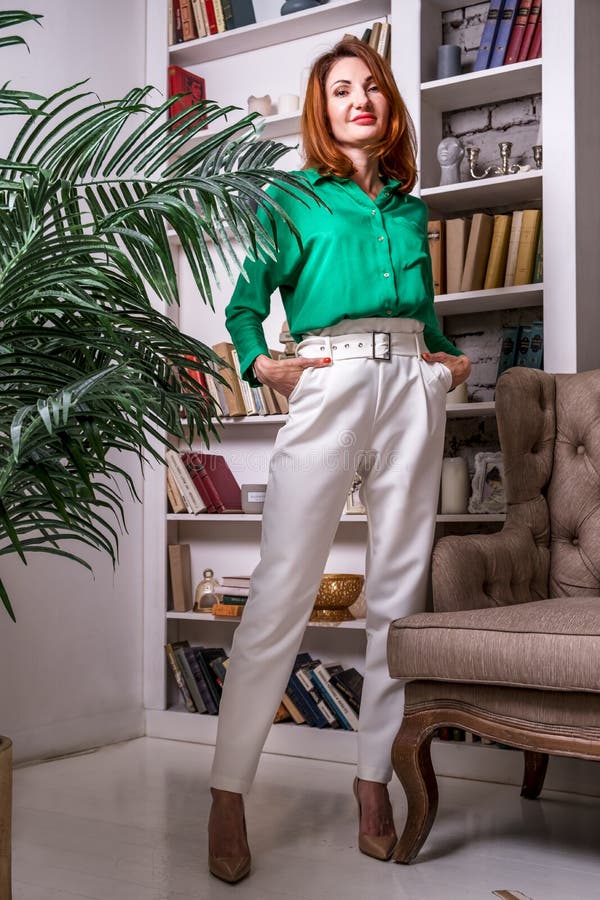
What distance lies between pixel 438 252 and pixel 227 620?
1285mm

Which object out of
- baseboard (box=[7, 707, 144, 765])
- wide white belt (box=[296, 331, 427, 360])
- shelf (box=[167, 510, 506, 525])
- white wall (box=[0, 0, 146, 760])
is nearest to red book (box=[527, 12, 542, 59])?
shelf (box=[167, 510, 506, 525])

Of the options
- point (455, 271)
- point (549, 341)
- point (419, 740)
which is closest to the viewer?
point (419, 740)

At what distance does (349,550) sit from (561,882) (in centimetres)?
144

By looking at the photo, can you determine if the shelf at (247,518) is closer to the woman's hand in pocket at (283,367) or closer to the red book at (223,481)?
the red book at (223,481)

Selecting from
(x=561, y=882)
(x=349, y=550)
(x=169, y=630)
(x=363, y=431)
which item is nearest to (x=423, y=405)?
(x=363, y=431)

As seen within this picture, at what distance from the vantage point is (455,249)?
284 centimetres

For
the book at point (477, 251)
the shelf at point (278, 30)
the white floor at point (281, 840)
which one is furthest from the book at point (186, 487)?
the shelf at point (278, 30)

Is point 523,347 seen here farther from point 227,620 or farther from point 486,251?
point 227,620

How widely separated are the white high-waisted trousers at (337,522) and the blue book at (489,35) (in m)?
1.23

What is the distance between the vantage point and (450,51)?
2.88 metres

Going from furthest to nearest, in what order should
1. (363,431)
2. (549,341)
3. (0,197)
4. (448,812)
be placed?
(549,341) < (448,812) < (363,431) < (0,197)

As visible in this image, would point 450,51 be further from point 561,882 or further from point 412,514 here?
point 561,882

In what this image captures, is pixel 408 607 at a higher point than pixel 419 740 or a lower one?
higher

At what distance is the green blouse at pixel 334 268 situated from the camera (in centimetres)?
195
